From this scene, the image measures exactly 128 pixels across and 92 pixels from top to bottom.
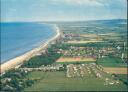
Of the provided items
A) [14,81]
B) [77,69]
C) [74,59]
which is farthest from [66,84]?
[74,59]

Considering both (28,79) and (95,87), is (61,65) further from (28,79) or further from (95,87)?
(95,87)

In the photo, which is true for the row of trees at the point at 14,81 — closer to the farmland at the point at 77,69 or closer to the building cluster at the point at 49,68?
the farmland at the point at 77,69

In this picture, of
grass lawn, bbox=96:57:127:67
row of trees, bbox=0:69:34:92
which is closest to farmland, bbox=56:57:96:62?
grass lawn, bbox=96:57:127:67

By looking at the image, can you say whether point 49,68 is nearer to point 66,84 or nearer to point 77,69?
point 77,69

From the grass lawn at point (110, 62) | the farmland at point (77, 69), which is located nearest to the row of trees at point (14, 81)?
the farmland at point (77, 69)

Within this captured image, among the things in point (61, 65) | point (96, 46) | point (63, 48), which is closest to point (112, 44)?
point (96, 46)

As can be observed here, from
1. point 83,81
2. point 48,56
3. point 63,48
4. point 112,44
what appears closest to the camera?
point 83,81
